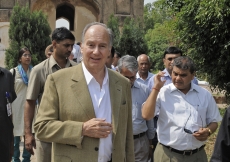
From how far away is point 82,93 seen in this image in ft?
9.48

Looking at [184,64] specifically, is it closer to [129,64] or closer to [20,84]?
[129,64]

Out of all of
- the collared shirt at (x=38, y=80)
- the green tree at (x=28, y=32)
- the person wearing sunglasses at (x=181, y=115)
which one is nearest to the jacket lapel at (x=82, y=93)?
the person wearing sunglasses at (x=181, y=115)

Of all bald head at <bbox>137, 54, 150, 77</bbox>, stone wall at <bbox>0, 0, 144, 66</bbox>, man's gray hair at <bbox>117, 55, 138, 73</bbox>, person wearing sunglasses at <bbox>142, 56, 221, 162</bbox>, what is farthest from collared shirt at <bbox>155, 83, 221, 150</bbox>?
stone wall at <bbox>0, 0, 144, 66</bbox>

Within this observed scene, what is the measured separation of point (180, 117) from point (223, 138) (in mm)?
1668

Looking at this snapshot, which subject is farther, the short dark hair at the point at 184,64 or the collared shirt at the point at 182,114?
the short dark hair at the point at 184,64

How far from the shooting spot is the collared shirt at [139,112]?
511 cm

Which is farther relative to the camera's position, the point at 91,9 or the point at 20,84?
the point at 91,9

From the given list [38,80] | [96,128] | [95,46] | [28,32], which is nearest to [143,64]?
[38,80]

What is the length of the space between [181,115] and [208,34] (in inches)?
259

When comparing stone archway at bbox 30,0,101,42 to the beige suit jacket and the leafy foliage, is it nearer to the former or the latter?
the leafy foliage

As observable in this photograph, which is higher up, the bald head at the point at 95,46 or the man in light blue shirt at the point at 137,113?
the bald head at the point at 95,46

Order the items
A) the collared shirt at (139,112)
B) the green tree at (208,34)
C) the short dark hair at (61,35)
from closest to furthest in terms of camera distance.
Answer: the short dark hair at (61,35) < the collared shirt at (139,112) < the green tree at (208,34)

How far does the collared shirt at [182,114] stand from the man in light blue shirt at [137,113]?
718 millimetres

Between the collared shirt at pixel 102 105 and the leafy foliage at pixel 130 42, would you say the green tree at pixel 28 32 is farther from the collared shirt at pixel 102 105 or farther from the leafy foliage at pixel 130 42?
the collared shirt at pixel 102 105
